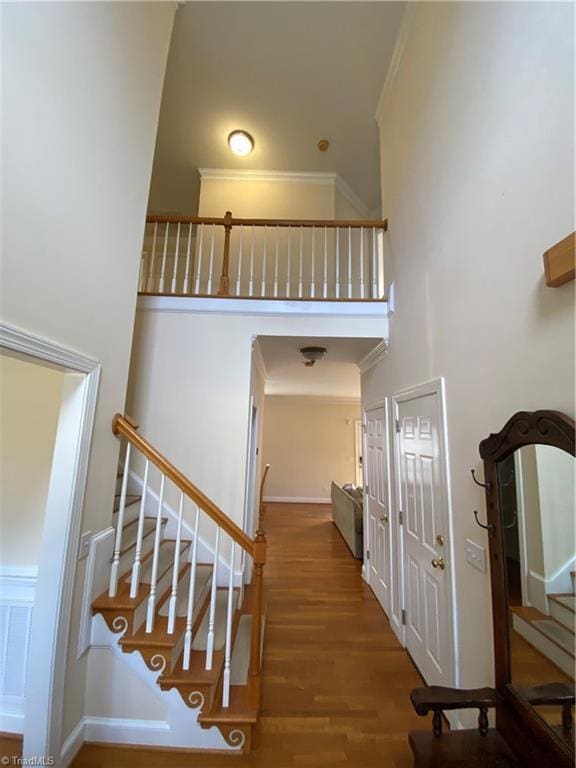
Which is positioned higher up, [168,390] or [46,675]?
[168,390]

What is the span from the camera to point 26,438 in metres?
2.07

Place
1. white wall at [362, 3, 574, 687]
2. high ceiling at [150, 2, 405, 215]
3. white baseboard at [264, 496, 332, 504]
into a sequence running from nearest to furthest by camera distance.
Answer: white wall at [362, 3, 574, 687]
high ceiling at [150, 2, 405, 215]
white baseboard at [264, 496, 332, 504]

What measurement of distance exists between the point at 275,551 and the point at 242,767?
10.1 feet

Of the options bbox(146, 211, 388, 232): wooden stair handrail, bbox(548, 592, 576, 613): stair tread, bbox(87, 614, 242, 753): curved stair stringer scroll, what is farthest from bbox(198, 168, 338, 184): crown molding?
bbox(87, 614, 242, 753): curved stair stringer scroll

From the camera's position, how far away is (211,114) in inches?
167

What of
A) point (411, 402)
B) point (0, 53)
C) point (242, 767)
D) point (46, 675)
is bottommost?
point (242, 767)

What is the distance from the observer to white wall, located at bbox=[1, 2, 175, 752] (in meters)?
1.26

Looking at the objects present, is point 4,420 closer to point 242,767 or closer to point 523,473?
point 242,767

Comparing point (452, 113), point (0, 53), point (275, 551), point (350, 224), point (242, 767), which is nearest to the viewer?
point (0, 53)

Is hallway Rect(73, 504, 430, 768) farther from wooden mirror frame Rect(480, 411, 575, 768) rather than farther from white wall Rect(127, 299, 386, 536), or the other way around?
white wall Rect(127, 299, 386, 536)

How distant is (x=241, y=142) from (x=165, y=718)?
233 inches

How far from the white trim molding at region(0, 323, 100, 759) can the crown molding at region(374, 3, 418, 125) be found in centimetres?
407

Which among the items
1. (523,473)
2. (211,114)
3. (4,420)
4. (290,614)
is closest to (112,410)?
(4,420)

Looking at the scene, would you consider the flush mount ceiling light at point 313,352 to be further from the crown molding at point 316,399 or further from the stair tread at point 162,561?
the crown molding at point 316,399
